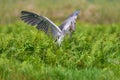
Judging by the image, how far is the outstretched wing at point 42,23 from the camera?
26.1ft

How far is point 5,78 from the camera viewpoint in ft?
21.6

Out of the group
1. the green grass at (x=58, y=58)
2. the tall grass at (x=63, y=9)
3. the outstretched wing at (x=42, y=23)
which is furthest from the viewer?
the tall grass at (x=63, y=9)

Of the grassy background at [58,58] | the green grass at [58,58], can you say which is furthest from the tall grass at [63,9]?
the green grass at [58,58]

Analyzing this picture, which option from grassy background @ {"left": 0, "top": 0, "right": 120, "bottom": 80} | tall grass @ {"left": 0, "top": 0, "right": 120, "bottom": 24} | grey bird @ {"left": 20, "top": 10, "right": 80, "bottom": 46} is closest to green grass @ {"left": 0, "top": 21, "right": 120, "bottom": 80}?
grassy background @ {"left": 0, "top": 0, "right": 120, "bottom": 80}

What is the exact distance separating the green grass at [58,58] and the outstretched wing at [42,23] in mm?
135

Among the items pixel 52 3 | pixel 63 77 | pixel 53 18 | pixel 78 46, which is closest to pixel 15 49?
pixel 78 46

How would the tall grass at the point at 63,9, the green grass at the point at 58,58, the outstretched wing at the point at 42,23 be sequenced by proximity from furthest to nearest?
the tall grass at the point at 63,9, the outstretched wing at the point at 42,23, the green grass at the point at 58,58

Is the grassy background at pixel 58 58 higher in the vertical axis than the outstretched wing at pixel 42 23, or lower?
lower

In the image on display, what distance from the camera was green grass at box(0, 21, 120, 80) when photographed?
6.57m

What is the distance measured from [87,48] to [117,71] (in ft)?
A: 4.79

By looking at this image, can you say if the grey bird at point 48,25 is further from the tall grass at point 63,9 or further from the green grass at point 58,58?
the tall grass at point 63,9

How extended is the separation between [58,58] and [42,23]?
29.7 inches

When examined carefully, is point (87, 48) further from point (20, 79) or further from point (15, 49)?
point (20, 79)

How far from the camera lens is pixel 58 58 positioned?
294 inches
